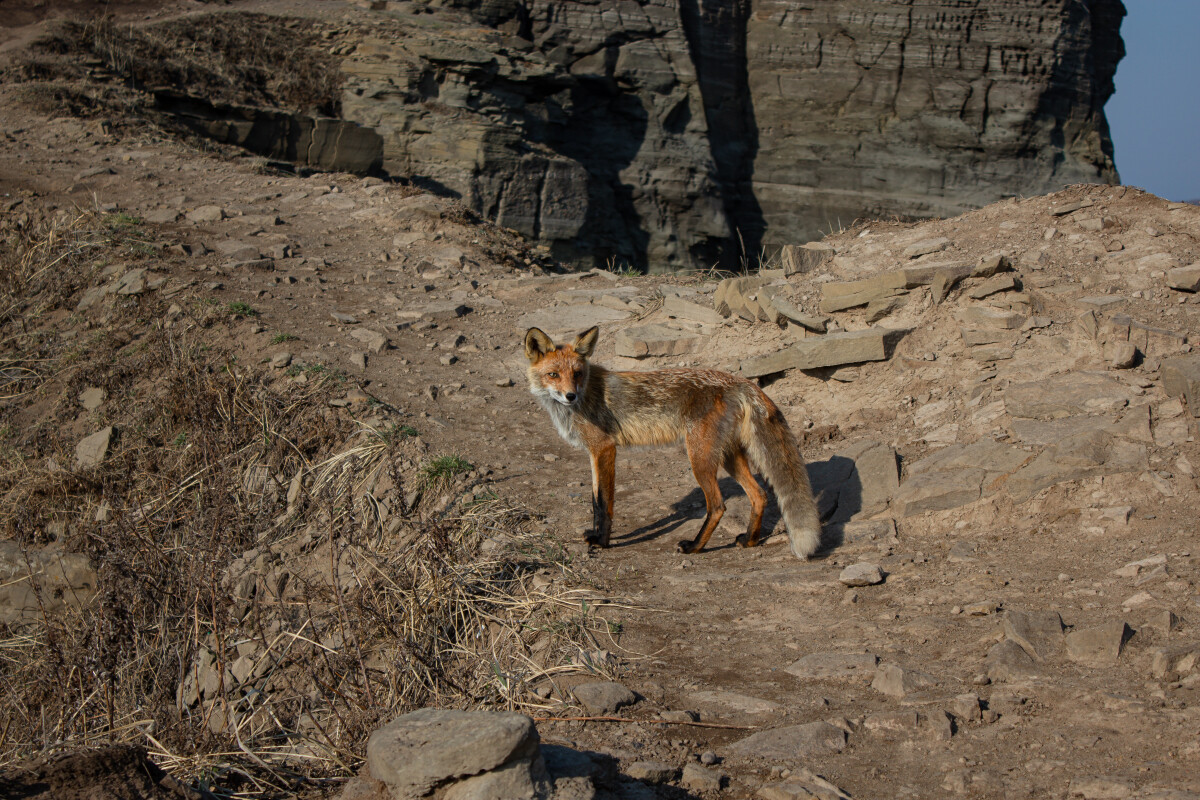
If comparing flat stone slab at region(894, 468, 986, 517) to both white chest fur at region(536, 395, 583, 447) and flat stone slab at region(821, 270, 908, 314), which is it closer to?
white chest fur at region(536, 395, 583, 447)

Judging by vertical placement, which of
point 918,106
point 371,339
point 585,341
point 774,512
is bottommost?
point 774,512

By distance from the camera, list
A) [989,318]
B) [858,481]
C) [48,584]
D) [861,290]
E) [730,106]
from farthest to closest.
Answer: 1. [730,106]
2. [861,290]
3. [989,318]
4. [48,584]
5. [858,481]

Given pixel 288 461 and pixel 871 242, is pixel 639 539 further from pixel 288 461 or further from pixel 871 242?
pixel 871 242

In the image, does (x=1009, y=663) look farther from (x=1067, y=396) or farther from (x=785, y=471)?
(x=1067, y=396)

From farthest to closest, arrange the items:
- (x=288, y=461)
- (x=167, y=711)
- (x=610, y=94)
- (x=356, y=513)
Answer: (x=610, y=94) < (x=288, y=461) < (x=356, y=513) < (x=167, y=711)

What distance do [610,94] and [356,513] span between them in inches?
975

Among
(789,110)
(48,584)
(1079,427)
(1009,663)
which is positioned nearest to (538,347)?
(1009,663)

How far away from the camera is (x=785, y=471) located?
5242 millimetres

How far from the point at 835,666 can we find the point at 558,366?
9.13ft

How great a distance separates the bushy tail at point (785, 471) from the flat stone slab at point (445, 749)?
9.72 ft

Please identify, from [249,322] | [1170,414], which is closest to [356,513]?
[249,322]

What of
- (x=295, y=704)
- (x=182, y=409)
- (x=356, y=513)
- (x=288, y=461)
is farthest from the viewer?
(x=182, y=409)

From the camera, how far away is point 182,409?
7422mm

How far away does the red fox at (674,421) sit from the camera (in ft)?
17.8
